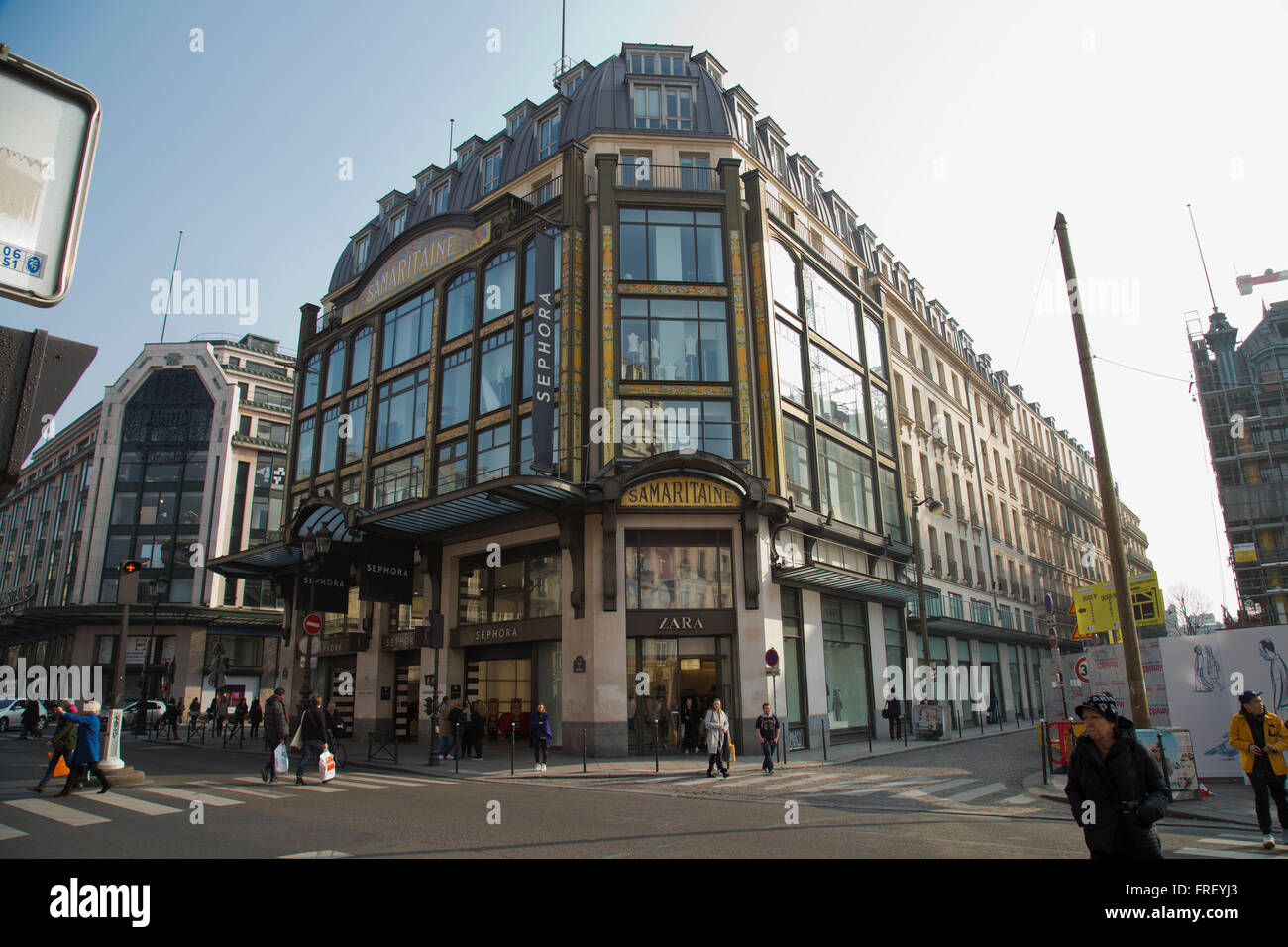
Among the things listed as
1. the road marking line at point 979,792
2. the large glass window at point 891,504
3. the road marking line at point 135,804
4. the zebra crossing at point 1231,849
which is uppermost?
the large glass window at point 891,504

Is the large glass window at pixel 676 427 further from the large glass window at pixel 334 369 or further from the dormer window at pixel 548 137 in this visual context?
the large glass window at pixel 334 369

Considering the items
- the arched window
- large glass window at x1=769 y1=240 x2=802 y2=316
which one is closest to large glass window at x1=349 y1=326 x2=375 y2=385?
the arched window

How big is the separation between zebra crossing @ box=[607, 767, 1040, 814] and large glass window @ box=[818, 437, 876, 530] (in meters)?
12.5

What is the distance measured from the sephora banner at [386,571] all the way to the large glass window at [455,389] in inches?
210

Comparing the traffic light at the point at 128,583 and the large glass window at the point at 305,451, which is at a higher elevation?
the large glass window at the point at 305,451

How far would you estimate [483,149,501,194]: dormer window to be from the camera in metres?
33.7

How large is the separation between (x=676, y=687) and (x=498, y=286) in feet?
54.3

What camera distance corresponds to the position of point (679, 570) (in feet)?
81.7

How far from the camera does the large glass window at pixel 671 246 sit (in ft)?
90.2

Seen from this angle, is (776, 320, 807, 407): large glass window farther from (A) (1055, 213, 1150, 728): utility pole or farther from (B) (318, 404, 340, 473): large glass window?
(B) (318, 404, 340, 473): large glass window

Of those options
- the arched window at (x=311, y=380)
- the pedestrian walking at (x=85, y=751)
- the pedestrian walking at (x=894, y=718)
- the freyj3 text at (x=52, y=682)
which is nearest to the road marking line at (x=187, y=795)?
the pedestrian walking at (x=85, y=751)

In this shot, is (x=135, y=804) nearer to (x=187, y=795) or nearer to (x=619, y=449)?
(x=187, y=795)

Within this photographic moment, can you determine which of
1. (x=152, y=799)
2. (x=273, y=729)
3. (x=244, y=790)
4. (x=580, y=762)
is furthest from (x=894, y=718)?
(x=152, y=799)
